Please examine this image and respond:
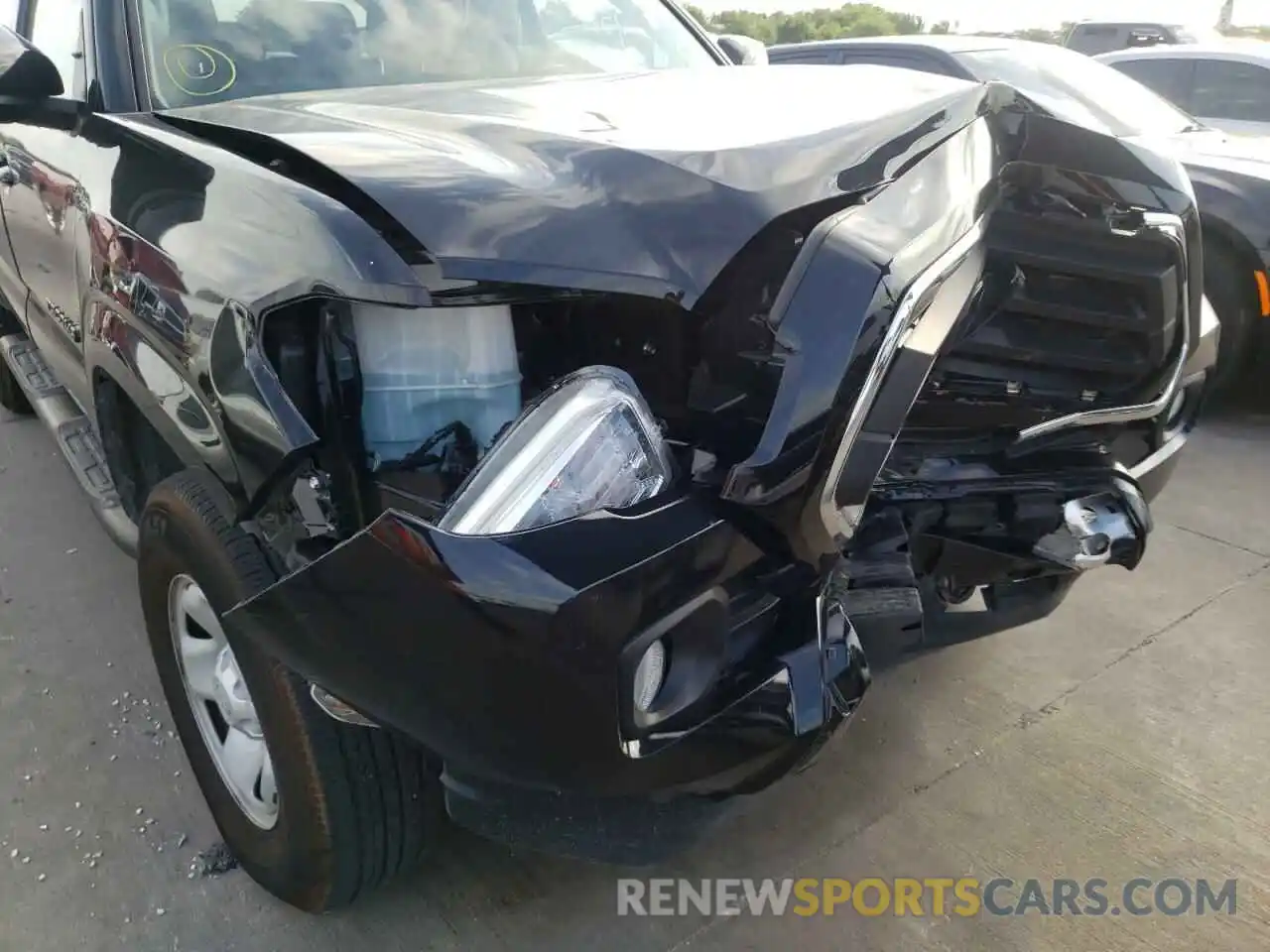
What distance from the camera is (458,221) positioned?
1517 mm

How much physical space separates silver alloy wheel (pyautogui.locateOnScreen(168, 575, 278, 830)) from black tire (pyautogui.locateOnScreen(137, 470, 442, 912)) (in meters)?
0.03

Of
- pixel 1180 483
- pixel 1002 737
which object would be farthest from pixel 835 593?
pixel 1180 483

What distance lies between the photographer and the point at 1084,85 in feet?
17.8

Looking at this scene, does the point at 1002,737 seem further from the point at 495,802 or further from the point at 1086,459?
the point at 495,802

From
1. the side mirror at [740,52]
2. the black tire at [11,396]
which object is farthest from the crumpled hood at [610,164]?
the black tire at [11,396]

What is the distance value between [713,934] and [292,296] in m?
1.43

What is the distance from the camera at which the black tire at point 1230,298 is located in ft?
15.1

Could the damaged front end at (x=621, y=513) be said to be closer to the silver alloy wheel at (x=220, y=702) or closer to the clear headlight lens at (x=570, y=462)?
the clear headlight lens at (x=570, y=462)

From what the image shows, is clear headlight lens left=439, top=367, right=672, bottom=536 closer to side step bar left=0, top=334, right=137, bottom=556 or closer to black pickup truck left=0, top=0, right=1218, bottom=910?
black pickup truck left=0, top=0, right=1218, bottom=910

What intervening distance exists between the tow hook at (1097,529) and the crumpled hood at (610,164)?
32.2 inches

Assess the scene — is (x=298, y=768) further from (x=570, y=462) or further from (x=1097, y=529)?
(x=1097, y=529)

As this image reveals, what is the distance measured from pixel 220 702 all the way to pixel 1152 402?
2.00 meters

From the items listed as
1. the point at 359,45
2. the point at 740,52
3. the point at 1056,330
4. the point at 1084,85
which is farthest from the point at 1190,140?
the point at 359,45

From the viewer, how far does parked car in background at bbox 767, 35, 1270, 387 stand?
4.55m
